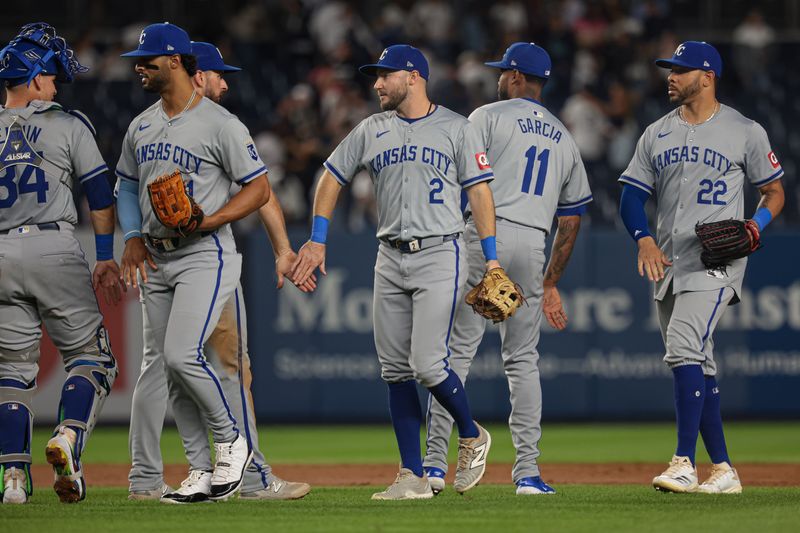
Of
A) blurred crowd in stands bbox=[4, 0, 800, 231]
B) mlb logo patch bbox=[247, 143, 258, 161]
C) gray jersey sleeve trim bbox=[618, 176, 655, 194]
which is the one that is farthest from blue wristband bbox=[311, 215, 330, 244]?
blurred crowd in stands bbox=[4, 0, 800, 231]

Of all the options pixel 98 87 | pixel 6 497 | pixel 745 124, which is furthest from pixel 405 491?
pixel 98 87

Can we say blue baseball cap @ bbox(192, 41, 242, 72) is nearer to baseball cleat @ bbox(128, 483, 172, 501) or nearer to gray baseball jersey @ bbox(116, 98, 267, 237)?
gray baseball jersey @ bbox(116, 98, 267, 237)

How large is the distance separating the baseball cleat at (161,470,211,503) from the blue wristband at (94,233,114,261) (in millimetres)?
1150

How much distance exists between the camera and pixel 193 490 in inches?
228

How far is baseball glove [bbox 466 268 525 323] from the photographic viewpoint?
591cm

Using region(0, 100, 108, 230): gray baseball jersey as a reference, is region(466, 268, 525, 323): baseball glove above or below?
below

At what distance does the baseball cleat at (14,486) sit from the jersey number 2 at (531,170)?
286 cm

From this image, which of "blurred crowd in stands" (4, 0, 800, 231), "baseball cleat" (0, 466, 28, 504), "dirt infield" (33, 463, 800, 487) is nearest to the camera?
"baseball cleat" (0, 466, 28, 504)

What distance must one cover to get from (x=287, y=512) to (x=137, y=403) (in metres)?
1.16

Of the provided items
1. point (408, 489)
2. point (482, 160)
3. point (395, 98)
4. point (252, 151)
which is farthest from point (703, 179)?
point (252, 151)

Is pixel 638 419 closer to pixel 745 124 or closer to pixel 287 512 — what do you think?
→ pixel 745 124

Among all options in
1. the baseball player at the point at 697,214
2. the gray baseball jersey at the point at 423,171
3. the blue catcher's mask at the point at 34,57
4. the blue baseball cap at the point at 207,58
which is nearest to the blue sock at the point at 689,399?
the baseball player at the point at 697,214

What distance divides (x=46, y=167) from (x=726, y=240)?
332cm

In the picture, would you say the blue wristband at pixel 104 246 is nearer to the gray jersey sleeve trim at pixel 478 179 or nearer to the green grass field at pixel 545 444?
the gray jersey sleeve trim at pixel 478 179
